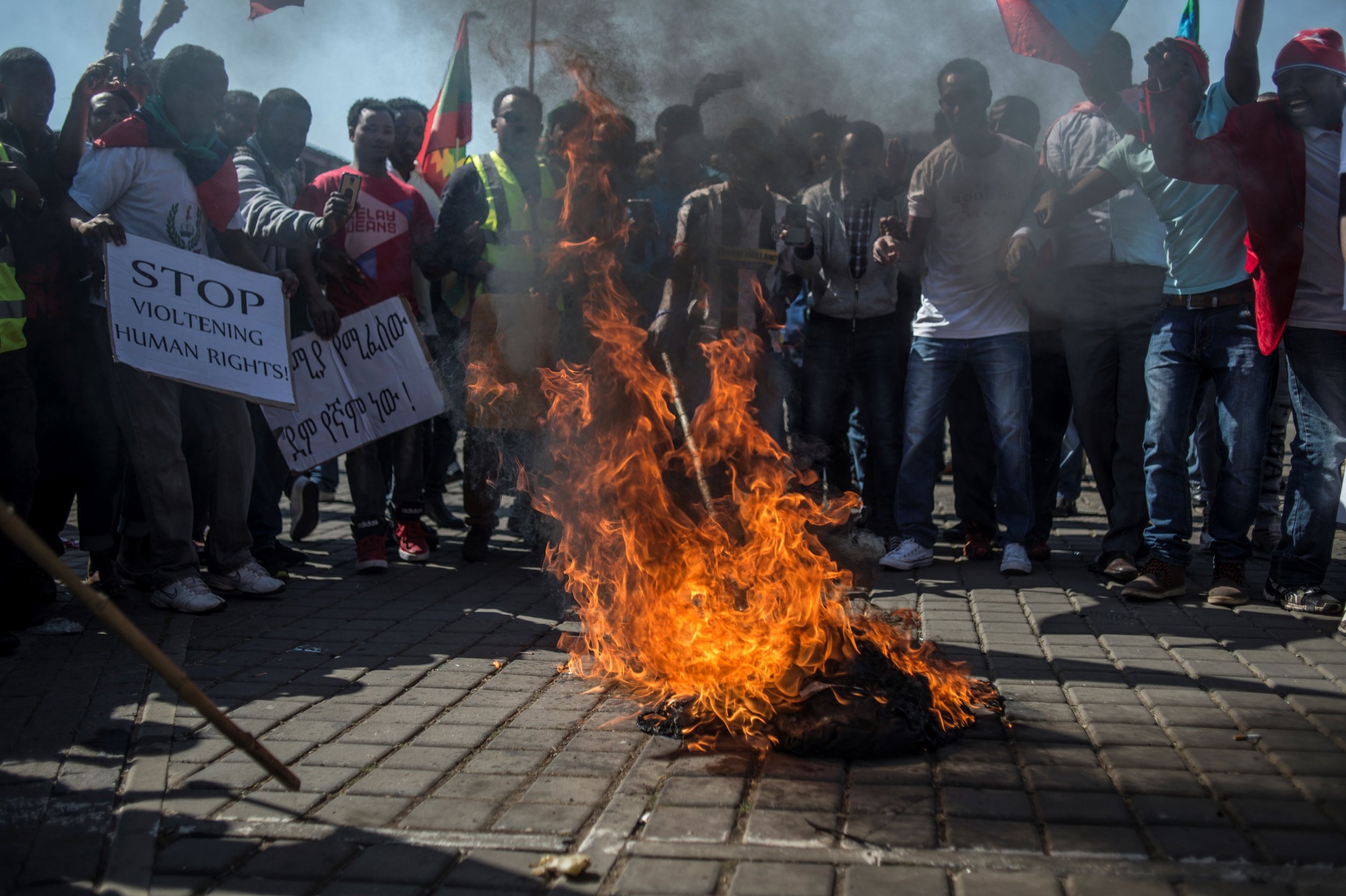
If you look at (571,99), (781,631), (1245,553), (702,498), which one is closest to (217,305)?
(571,99)

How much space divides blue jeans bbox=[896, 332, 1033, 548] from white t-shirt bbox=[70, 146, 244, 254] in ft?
13.5

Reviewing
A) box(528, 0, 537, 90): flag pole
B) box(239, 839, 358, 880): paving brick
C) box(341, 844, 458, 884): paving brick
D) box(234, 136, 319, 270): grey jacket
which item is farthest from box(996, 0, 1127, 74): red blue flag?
box(239, 839, 358, 880): paving brick

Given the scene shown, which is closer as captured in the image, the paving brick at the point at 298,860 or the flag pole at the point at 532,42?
the paving brick at the point at 298,860

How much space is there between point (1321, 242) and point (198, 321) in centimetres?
556

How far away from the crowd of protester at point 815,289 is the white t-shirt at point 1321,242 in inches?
0.6

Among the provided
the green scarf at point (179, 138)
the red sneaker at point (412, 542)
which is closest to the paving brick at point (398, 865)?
the green scarf at point (179, 138)

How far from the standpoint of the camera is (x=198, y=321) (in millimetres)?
5711

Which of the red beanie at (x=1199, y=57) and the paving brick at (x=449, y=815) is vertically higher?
the red beanie at (x=1199, y=57)

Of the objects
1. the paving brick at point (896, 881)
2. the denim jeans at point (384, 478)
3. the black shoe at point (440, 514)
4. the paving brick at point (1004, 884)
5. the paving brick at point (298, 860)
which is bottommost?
the black shoe at point (440, 514)

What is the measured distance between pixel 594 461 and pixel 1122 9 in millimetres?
3520

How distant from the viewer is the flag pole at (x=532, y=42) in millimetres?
5727

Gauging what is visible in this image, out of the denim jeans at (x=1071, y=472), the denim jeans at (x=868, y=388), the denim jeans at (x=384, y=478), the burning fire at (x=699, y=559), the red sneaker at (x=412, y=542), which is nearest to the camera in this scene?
the burning fire at (x=699, y=559)

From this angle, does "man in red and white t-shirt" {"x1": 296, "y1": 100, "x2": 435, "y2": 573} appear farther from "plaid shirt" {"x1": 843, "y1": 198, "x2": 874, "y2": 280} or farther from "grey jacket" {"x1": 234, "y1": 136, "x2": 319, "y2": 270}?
"plaid shirt" {"x1": 843, "y1": 198, "x2": 874, "y2": 280}

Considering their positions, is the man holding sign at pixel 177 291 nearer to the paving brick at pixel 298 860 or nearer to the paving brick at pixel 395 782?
the paving brick at pixel 395 782
